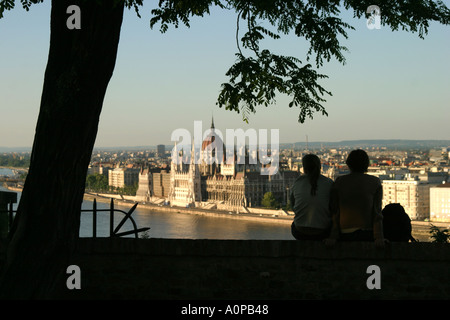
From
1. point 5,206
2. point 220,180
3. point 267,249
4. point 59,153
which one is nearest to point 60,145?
point 59,153

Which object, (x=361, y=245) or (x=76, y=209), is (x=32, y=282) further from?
(x=361, y=245)

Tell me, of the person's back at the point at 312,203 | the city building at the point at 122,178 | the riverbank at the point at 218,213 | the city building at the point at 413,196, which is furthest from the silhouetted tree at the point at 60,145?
the city building at the point at 122,178

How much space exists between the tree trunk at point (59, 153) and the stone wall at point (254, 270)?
1.72 ft

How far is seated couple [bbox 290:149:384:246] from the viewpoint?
264 cm

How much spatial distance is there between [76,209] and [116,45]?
53 centimetres

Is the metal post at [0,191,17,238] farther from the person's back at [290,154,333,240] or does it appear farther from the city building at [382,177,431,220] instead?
the city building at [382,177,431,220]

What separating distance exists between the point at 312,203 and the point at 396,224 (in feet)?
1.08

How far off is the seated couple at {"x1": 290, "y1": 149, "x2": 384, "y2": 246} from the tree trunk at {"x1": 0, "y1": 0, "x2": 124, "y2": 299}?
0.83 meters

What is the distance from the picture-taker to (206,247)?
110 inches

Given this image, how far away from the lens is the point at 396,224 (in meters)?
2.75

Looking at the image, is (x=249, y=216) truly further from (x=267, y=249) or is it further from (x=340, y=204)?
(x=340, y=204)

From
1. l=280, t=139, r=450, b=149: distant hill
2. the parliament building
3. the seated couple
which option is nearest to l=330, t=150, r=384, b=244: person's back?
the seated couple

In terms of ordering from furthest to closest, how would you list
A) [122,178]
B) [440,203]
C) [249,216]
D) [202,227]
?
[122,178], [249,216], [440,203], [202,227]
